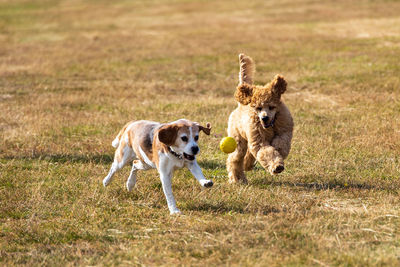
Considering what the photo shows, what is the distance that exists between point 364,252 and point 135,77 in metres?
13.2

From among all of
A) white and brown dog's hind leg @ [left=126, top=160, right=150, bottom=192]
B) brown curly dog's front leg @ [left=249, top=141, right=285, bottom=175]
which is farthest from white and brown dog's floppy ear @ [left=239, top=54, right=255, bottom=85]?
white and brown dog's hind leg @ [left=126, top=160, right=150, bottom=192]

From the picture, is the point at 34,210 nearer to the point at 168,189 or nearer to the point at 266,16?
the point at 168,189

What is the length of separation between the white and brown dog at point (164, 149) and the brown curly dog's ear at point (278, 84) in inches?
46.2

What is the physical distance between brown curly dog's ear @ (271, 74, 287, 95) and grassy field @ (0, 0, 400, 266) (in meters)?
1.25

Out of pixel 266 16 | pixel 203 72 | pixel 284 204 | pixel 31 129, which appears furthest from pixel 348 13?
pixel 284 204

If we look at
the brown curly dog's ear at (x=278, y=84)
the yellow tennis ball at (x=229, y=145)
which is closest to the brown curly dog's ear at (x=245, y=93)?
the brown curly dog's ear at (x=278, y=84)

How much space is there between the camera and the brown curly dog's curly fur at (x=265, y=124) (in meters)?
7.34

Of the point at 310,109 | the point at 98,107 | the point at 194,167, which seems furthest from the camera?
the point at 98,107

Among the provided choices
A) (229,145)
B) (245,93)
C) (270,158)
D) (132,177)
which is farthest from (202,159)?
(270,158)

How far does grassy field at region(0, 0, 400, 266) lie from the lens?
5.69 m

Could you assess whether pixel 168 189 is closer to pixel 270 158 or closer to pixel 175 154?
pixel 175 154

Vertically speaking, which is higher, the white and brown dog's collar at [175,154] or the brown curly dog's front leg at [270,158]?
the white and brown dog's collar at [175,154]

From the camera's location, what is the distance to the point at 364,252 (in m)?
5.24

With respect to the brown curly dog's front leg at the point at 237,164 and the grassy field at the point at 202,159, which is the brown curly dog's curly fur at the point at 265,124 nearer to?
the brown curly dog's front leg at the point at 237,164
